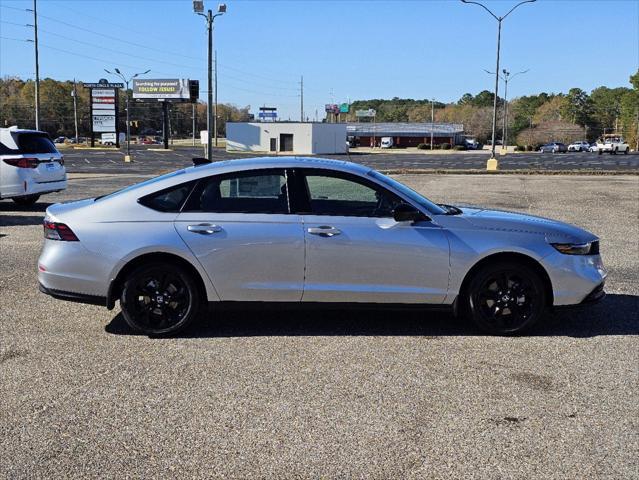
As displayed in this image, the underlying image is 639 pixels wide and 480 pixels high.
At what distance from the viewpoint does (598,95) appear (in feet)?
544

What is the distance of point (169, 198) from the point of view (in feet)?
18.8

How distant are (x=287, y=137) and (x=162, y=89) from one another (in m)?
19.6

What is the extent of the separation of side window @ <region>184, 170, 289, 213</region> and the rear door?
29.8ft

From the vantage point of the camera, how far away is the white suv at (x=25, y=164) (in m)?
13.2

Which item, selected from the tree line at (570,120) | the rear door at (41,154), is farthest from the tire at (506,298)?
the tree line at (570,120)

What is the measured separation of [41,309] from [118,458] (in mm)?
3497

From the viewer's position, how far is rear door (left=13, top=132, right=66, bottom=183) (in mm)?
13367

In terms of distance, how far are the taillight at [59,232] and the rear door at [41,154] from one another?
330 inches

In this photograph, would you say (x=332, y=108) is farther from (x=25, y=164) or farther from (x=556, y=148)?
(x=25, y=164)

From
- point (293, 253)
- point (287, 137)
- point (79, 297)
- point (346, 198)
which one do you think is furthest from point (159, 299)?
point (287, 137)

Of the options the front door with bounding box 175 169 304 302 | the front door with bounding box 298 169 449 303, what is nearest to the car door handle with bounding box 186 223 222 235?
the front door with bounding box 175 169 304 302

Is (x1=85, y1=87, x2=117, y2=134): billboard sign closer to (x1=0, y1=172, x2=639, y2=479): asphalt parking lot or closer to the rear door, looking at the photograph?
the rear door

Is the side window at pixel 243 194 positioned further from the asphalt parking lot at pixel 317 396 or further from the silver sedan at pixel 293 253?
the asphalt parking lot at pixel 317 396

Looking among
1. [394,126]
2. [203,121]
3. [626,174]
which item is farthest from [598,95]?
[626,174]
